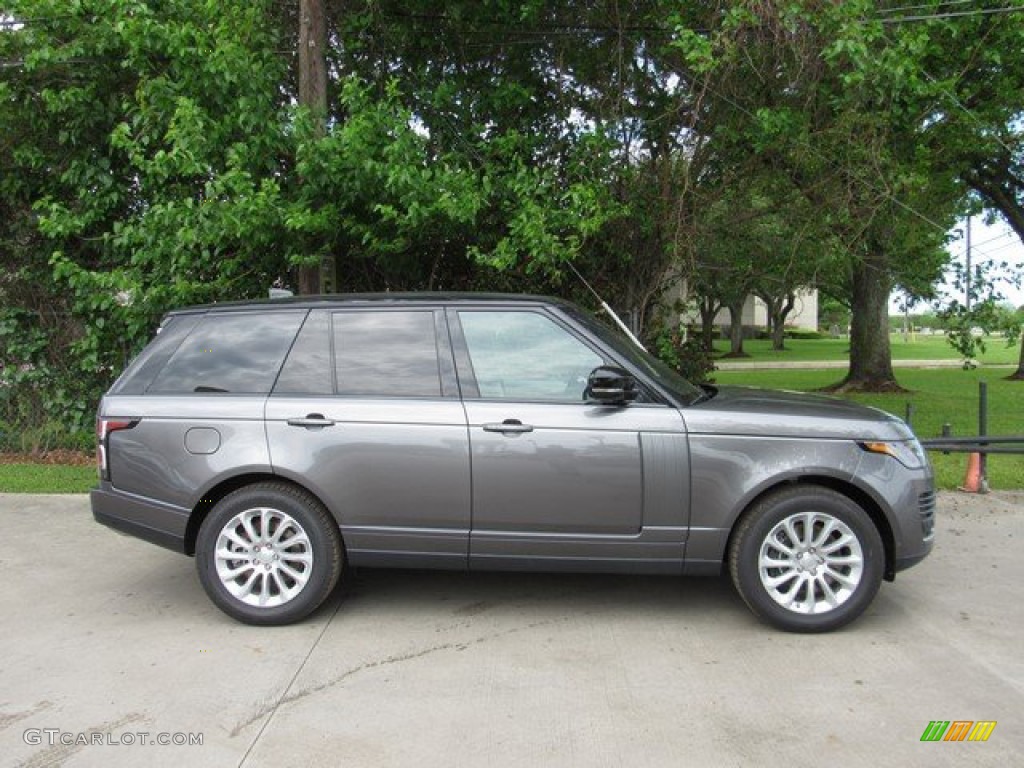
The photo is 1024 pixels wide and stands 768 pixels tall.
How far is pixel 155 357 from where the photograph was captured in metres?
4.83

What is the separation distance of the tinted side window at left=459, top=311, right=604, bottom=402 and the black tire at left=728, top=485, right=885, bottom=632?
1.23 m

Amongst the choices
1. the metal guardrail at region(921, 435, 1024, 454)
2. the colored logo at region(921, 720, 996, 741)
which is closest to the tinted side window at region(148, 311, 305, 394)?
the colored logo at region(921, 720, 996, 741)

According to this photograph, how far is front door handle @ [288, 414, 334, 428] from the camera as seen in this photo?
4.47 m

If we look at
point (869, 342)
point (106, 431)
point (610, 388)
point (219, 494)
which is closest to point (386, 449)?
point (219, 494)

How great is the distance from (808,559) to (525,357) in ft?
6.21

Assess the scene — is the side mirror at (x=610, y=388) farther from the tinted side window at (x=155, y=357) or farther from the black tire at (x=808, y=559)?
the tinted side window at (x=155, y=357)

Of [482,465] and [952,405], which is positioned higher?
[482,465]

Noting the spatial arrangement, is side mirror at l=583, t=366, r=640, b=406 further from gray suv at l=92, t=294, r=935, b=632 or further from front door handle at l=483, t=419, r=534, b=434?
front door handle at l=483, t=419, r=534, b=434

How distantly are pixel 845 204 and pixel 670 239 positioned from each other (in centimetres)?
179

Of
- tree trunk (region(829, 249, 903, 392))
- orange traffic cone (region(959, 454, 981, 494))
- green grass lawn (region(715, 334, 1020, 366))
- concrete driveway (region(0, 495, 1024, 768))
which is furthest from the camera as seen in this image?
green grass lawn (region(715, 334, 1020, 366))

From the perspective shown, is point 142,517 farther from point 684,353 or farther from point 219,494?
point 684,353

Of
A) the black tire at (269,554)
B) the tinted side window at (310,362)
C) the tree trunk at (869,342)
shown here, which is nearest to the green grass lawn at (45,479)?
the black tire at (269,554)

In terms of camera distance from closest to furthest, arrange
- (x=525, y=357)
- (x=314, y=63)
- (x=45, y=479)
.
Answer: (x=525, y=357) < (x=314, y=63) < (x=45, y=479)

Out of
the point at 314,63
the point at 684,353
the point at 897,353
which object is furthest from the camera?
the point at 897,353
